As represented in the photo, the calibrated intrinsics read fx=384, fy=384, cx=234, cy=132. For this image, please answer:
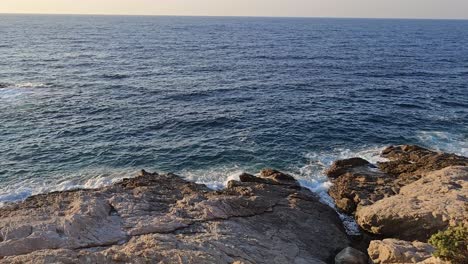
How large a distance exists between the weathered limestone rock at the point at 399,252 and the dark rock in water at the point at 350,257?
535 mm

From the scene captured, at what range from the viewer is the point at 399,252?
2239 cm

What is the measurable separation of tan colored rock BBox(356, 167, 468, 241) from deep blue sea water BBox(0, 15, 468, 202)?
29.5 feet

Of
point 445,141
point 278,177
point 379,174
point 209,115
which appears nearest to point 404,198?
point 379,174

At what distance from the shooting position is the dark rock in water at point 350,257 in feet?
77.0

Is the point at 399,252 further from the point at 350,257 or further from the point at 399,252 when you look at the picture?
the point at 350,257

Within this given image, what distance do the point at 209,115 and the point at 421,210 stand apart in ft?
110

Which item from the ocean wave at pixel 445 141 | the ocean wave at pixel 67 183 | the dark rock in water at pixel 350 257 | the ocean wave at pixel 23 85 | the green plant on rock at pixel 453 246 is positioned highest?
the green plant on rock at pixel 453 246

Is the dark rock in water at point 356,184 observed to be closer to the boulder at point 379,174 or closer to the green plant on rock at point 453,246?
the boulder at point 379,174

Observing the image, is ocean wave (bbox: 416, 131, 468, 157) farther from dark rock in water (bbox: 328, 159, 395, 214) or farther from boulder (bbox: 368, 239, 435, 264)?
boulder (bbox: 368, 239, 435, 264)

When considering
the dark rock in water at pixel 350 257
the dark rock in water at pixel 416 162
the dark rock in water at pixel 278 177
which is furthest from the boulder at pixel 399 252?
the dark rock in water at pixel 416 162

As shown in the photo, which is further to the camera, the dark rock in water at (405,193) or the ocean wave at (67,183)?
the ocean wave at (67,183)

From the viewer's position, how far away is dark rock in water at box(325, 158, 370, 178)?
37.7 m

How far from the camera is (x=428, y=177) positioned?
32.0 metres

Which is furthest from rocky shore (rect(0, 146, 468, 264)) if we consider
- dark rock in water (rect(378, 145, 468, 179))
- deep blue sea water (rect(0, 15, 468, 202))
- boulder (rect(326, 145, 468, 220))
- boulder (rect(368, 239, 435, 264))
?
deep blue sea water (rect(0, 15, 468, 202))
